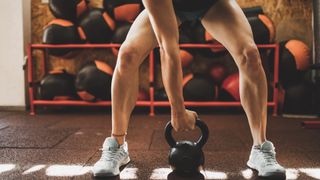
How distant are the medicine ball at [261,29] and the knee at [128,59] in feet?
7.10

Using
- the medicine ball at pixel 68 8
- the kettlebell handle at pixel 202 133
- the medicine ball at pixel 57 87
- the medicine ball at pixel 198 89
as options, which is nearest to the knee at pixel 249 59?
the kettlebell handle at pixel 202 133

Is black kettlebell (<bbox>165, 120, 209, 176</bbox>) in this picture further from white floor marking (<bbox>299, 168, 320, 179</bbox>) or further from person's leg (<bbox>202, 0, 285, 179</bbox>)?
white floor marking (<bbox>299, 168, 320, 179</bbox>)

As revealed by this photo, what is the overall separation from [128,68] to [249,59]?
55 centimetres

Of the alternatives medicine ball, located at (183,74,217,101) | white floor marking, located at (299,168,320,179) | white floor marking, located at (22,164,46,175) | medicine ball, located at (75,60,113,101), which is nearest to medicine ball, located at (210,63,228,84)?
medicine ball, located at (183,74,217,101)

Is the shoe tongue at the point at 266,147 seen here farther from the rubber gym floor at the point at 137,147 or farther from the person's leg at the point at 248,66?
the rubber gym floor at the point at 137,147

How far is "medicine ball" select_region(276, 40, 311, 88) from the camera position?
3336 mm

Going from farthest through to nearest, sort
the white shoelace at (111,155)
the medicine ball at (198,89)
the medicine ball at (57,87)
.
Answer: the medicine ball at (57,87)
the medicine ball at (198,89)
the white shoelace at (111,155)

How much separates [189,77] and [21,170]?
2181 millimetres

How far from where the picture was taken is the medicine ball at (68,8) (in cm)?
354

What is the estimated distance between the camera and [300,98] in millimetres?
3301

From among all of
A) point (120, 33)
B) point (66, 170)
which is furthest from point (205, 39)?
point (66, 170)

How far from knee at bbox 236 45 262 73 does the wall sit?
311 cm

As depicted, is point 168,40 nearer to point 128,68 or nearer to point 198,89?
point 128,68

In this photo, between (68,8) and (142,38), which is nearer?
(142,38)
